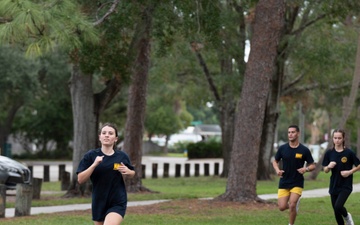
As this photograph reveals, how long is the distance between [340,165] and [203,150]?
4815 centimetres

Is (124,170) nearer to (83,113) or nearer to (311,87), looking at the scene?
(83,113)

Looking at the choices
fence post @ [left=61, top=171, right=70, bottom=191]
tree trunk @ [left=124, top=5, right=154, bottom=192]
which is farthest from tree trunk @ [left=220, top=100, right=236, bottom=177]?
fence post @ [left=61, top=171, right=70, bottom=191]

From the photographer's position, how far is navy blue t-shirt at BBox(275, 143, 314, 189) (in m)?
13.4

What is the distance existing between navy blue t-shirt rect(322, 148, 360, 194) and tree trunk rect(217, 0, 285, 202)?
5.62m

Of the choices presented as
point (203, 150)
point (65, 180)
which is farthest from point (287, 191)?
point (203, 150)

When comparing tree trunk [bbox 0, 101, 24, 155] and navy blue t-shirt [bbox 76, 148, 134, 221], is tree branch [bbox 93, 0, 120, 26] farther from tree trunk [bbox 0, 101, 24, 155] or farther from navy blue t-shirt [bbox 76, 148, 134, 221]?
tree trunk [bbox 0, 101, 24, 155]

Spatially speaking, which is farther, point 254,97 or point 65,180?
point 65,180

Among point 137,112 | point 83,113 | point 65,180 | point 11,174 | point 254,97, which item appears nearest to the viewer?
point 254,97

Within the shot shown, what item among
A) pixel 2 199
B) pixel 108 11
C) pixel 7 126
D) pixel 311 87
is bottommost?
pixel 2 199

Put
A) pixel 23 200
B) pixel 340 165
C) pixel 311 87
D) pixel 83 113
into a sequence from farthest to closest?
pixel 311 87 < pixel 83 113 < pixel 23 200 < pixel 340 165

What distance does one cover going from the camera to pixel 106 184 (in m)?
9.52

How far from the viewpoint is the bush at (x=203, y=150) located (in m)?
61.2

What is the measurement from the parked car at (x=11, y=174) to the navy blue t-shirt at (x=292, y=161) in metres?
10.2

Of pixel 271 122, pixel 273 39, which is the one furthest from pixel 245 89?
pixel 271 122
